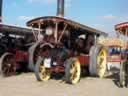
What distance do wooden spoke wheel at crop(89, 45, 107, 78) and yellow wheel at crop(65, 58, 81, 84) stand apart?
1.22 metres

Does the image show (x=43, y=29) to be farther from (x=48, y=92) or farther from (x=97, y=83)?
(x=48, y=92)

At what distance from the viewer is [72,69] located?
1248 cm

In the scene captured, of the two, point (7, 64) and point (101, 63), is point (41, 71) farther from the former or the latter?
point (101, 63)

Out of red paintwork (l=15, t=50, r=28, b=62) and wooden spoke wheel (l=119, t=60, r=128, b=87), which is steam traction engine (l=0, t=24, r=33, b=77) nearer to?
red paintwork (l=15, t=50, r=28, b=62)

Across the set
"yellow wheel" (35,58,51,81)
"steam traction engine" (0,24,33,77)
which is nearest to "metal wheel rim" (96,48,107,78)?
"yellow wheel" (35,58,51,81)

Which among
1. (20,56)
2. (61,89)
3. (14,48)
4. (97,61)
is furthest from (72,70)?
(14,48)

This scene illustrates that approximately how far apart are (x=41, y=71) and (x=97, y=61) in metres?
2.55

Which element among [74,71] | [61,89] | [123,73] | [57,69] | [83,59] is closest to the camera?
[61,89]

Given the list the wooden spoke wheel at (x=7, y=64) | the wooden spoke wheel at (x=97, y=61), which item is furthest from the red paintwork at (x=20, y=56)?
the wooden spoke wheel at (x=97, y=61)

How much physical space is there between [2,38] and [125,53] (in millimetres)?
6172

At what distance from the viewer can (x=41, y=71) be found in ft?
42.6

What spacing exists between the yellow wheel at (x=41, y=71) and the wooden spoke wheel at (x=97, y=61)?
179 cm

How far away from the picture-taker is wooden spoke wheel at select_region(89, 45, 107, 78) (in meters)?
13.9

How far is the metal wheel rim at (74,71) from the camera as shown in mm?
12409
